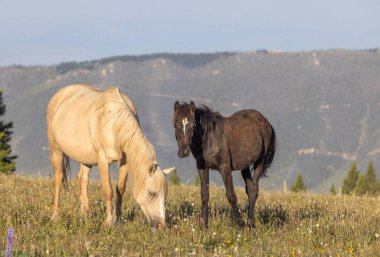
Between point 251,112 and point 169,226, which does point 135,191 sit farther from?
point 251,112

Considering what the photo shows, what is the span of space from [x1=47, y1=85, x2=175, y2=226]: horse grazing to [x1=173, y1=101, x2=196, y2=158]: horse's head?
0.87m

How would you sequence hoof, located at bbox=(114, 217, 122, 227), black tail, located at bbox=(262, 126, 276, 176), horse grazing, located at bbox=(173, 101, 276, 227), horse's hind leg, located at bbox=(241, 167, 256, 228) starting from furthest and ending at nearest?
black tail, located at bbox=(262, 126, 276, 176) → horse's hind leg, located at bbox=(241, 167, 256, 228) → horse grazing, located at bbox=(173, 101, 276, 227) → hoof, located at bbox=(114, 217, 122, 227)

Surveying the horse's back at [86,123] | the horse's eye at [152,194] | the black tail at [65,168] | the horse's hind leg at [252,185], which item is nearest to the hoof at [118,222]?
the horse's eye at [152,194]

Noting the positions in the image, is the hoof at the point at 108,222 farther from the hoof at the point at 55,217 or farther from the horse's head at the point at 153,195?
the hoof at the point at 55,217

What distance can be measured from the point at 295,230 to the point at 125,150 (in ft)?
10.1

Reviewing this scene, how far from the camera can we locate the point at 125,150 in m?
10.1

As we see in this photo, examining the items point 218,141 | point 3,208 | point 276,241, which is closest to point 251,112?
point 218,141

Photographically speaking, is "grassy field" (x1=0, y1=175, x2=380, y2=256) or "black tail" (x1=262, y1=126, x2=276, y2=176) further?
"black tail" (x1=262, y1=126, x2=276, y2=176)

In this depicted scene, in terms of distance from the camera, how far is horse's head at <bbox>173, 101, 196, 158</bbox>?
900 centimetres

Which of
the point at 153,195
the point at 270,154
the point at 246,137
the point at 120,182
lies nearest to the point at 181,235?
the point at 153,195

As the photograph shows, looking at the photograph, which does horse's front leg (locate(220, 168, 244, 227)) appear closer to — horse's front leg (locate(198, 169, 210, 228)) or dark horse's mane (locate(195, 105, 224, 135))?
horse's front leg (locate(198, 169, 210, 228))

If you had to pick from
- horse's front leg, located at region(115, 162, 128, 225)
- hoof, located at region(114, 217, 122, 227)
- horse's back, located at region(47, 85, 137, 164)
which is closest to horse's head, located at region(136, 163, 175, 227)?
hoof, located at region(114, 217, 122, 227)

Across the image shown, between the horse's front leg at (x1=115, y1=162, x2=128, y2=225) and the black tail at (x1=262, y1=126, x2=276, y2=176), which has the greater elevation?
the black tail at (x1=262, y1=126, x2=276, y2=176)

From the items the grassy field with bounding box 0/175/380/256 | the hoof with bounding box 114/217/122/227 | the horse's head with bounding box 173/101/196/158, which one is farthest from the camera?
the hoof with bounding box 114/217/122/227
